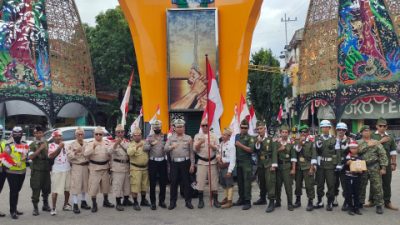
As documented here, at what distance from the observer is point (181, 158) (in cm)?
935

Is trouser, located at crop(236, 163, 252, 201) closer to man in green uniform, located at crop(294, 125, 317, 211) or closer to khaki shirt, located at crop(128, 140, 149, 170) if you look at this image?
man in green uniform, located at crop(294, 125, 317, 211)

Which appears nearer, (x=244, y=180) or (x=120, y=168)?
(x=120, y=168)

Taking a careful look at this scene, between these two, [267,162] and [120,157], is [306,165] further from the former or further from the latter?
[120,157]

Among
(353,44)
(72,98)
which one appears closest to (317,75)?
(353,44)

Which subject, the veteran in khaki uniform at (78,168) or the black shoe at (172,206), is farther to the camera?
the black shoe at (172,206)

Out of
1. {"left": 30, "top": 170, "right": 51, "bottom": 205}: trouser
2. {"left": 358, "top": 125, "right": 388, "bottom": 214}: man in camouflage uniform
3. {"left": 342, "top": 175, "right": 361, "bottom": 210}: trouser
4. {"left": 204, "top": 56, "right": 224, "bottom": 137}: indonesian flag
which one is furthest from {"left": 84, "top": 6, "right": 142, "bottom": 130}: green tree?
{"left": 342, "top": 175, "right": 361, "bottom": 210}: trouser

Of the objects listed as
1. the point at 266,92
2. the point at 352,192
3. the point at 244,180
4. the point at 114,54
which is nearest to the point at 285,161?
the point at 244,180

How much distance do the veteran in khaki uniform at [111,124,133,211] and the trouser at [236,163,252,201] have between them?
87.2 inches

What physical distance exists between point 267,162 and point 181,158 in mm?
1686

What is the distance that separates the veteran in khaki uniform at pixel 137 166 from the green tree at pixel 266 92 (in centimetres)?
3189

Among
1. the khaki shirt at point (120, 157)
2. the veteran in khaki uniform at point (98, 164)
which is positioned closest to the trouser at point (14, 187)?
the veteran in khaki uniform at point (98, 164)

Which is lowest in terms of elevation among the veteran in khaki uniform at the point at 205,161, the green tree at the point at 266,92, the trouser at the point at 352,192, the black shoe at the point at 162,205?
the black shoe at the point at 162,205

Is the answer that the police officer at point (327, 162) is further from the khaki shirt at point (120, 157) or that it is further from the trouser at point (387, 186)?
the khaki shirt at point (120, 157)

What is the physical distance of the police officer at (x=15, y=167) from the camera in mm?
→ 8477
